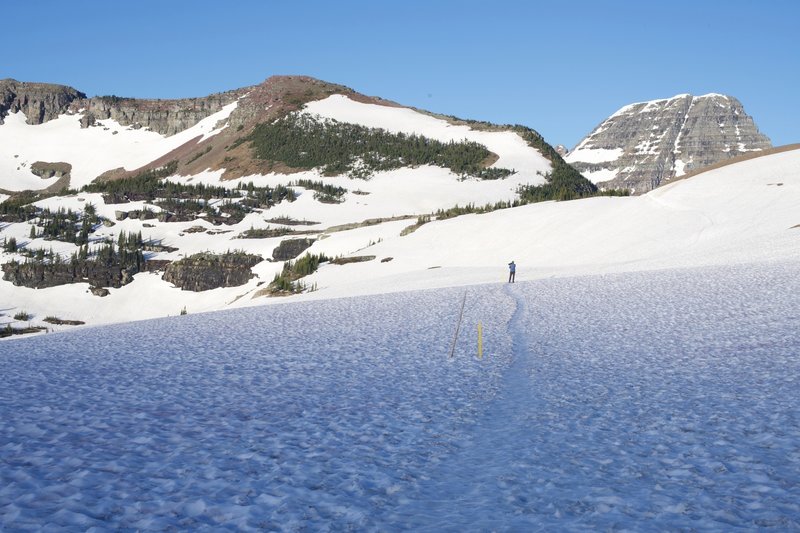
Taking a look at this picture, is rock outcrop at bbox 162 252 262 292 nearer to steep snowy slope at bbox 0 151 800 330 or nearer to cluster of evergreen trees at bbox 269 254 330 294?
steep snowy slope at bbox 0 151 800 330

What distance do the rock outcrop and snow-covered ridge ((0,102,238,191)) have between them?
98.2 meters

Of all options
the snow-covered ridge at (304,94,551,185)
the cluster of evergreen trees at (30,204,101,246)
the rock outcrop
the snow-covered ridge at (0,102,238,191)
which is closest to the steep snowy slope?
the rock outcrop

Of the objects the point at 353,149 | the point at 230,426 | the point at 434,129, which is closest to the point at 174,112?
the point at 353,149

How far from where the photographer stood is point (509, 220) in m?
65.1

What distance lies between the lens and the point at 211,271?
70.2 m

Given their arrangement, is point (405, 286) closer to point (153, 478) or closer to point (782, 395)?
point (782, 395)

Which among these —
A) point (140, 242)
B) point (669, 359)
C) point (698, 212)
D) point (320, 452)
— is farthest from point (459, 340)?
point (140, 242)

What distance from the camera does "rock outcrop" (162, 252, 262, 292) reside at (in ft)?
228

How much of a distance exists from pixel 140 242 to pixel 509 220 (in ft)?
153

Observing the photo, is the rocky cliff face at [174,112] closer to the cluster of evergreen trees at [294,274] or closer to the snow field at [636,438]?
the cluster of evergreen trees at [294,274]

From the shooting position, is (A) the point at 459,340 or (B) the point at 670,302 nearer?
(A) the point at 459,340

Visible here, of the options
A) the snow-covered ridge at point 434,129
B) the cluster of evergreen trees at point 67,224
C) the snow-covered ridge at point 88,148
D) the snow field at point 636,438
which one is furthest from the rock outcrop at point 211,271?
the snow-covered ridge at point 88,148

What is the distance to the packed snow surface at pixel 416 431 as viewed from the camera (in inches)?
278

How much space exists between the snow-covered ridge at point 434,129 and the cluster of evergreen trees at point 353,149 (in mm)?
3543
